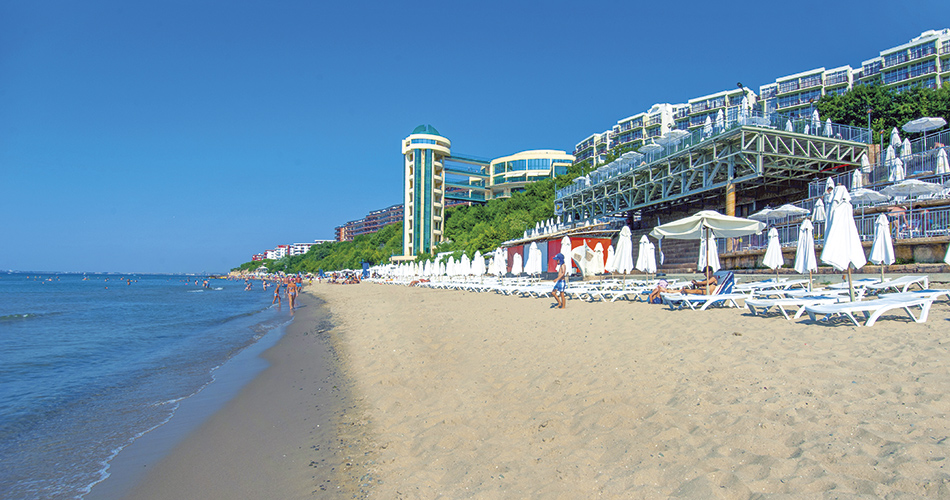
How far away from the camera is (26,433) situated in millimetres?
5012

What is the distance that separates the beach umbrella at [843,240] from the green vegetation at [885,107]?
28.9 m

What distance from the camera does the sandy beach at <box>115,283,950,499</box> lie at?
259cm

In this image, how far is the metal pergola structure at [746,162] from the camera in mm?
19906

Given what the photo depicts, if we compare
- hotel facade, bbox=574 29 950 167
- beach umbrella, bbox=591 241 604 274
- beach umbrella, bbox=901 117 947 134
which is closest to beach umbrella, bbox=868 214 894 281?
beach umbrella, bbox=591 241 604 274

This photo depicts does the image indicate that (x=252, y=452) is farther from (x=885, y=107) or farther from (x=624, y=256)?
(x=885, y=107)

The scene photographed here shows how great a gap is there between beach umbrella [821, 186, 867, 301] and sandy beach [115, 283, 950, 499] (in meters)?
0.96

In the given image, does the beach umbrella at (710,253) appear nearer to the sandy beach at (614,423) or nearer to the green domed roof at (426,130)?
the sandy beach at (614,423)

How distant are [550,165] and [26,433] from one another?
75.9 m

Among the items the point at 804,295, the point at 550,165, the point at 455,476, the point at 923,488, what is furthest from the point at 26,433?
the point at 550,165

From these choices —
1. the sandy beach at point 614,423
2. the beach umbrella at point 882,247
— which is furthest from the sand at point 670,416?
the beach umbrella at point 882,247

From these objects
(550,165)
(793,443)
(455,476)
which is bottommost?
(455,476)

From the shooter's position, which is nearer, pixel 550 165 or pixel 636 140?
pixel 636 140

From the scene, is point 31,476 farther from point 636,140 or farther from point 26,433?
point 636,140

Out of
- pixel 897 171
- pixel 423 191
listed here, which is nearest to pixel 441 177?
pixel 423 191
